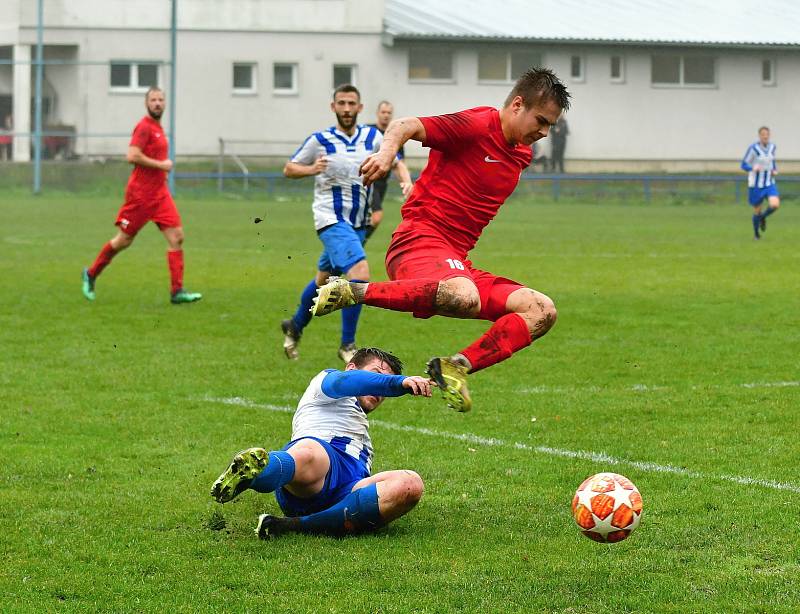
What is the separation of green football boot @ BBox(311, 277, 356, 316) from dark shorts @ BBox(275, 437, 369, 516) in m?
0.64

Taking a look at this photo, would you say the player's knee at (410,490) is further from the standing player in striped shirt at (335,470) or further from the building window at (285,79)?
the building window at (285,79)

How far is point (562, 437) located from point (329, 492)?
2286mm

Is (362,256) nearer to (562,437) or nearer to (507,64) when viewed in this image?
(562,437)

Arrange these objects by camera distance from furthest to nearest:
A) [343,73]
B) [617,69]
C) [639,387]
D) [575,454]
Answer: [617,69], [343,73], [639,387], [575,454]

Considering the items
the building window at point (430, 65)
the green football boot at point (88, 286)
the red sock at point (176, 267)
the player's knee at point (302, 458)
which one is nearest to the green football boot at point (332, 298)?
the player's knee at point (302, 458)

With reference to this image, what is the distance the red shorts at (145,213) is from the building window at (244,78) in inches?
1142

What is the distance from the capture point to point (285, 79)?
43.5 meters

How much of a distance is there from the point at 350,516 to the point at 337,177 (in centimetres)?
571

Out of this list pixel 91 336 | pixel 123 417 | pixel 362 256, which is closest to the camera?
pixel 123 417

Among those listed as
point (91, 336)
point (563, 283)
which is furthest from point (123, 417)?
point (563, 283)

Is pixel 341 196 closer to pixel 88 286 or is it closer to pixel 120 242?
pixel 120 242

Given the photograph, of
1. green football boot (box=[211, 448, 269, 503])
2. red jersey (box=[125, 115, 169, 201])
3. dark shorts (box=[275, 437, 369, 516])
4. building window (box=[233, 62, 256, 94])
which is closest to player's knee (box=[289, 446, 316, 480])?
dark shorts (box=[275, 437, 369, 516])

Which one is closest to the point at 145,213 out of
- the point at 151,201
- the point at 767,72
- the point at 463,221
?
the point at 151,201

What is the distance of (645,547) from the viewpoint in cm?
564
